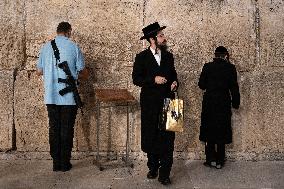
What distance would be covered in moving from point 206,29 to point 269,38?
2.99 feet

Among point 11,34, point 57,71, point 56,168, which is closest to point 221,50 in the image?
point 57,71

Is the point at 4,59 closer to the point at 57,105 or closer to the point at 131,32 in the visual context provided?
the point at 57,105

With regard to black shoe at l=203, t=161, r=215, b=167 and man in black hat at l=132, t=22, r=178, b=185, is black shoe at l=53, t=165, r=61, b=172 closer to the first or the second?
man in black hat at l=132, t=22, r=178, b=185

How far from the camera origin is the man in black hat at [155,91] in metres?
4.86

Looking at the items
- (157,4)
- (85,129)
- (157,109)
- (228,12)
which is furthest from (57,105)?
(228,12)

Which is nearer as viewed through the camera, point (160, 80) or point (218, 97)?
point (160, 80)

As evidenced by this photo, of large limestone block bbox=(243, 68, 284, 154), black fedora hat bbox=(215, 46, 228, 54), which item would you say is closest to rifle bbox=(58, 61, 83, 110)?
black fedora hat bbox=(215, 46, 228, 54)

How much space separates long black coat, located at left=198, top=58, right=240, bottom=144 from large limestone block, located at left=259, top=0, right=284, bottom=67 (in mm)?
752

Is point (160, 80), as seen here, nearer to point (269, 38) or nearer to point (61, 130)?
point (61, 130)

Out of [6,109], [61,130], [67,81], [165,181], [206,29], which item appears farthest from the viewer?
[206,29]

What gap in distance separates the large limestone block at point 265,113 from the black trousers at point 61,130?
8.16ft

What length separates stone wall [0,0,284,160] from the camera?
598 cm

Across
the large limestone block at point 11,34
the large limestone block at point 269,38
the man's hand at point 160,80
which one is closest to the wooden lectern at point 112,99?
the man's hand at point 160,80

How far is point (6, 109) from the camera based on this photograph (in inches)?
234
